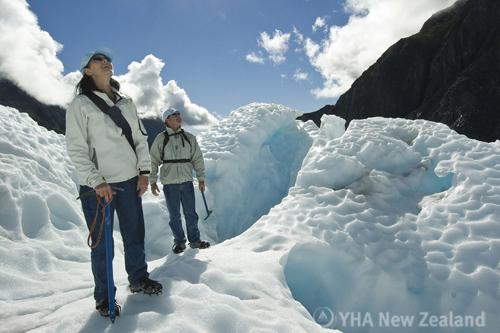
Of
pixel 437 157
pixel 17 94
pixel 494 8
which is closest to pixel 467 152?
pixel 437 157

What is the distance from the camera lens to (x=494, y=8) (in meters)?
57.3

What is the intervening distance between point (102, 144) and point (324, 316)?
301 centimetres

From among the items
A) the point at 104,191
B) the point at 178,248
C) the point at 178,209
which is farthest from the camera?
the point at 178,209

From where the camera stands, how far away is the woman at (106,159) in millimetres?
2900

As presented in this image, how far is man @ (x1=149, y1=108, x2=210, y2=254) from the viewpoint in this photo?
17.3ft

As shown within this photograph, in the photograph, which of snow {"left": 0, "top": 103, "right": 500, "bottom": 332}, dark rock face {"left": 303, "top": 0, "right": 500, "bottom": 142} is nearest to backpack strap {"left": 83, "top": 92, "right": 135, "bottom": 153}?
snow {"left": 0, "top": 103, "right": 500, "bottom": 332}

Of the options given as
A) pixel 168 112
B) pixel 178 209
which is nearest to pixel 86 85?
pixel 168 112

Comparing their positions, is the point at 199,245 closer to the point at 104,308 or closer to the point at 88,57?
the point at 104,308

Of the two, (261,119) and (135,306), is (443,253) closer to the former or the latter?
(135,306)

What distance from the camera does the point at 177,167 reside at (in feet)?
17.3

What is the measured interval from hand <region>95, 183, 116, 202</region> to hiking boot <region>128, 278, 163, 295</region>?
2.91 ft

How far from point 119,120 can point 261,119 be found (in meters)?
9.67

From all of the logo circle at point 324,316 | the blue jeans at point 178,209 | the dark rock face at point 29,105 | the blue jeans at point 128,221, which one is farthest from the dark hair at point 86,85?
the dark rock face at point 29,105

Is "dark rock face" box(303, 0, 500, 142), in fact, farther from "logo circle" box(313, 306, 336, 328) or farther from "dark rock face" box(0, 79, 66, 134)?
"dark rock face" box(0, 79, 66, 134)
